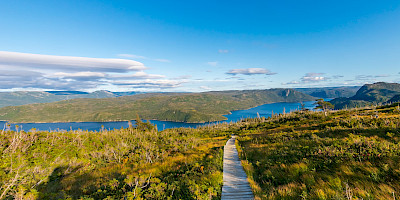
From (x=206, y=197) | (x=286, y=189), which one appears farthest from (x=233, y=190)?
(x=286, y=189)

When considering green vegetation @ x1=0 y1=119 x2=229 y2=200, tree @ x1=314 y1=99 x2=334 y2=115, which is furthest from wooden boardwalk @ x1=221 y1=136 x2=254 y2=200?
tree @ x1=314 y1=99 x2=334 y2=115

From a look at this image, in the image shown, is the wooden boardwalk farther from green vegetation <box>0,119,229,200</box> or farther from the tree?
the tree

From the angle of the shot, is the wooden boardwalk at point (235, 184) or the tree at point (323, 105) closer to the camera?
the wooden boardwalk at point (235, 184)

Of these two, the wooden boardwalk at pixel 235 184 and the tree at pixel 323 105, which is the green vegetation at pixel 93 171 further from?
the tree at pixel 323 105

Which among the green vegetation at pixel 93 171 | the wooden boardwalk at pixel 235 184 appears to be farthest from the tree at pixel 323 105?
the wooden boardwalk at pixel 235 184

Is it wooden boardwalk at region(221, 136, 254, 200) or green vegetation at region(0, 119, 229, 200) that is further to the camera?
wooden boardwalk at region(221, 136, 254, 200)

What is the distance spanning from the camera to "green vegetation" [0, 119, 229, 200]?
820 centimetres

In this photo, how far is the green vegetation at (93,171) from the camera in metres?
8.20

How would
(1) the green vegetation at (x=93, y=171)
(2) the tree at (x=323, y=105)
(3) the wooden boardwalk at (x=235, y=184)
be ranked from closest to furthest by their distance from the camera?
(1) the green vegetation at (x=93, y=171)
(3) the wooden boardwalk at (x=235, y=184)
(2) the tree at (x=323, y=105)

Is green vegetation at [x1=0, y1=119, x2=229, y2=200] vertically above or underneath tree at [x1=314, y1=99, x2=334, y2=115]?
underneath

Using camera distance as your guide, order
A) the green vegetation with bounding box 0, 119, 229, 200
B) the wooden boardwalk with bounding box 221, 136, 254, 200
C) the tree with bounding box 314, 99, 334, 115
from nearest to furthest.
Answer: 1. the green vegetation with bounding box 0, 119, 229, 200
2. the wooden boardwalk with bounding box 221, 136, 254, 200
3. the tree with bounding box 314, 99, 334, 115

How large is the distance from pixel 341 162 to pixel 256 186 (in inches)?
204

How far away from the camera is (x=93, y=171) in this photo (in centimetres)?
1717

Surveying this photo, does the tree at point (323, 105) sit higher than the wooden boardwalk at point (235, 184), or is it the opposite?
the tree at point (323, 105)
